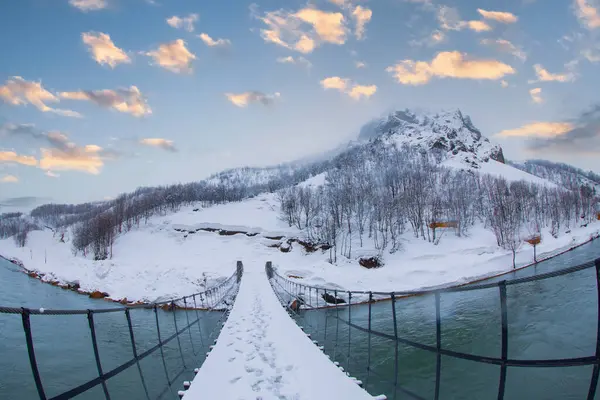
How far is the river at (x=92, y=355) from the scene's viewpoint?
12.4m

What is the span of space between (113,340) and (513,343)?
68.7 feet

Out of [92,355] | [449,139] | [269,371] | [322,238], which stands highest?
[449,139]

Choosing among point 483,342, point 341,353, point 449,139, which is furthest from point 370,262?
point 449,139

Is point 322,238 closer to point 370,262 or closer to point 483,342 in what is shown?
point 370,262

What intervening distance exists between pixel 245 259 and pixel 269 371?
4776cm

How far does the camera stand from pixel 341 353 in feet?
37.7

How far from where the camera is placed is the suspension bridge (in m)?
3.44

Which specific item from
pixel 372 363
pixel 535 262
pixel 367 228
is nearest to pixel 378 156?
pixel 367 228

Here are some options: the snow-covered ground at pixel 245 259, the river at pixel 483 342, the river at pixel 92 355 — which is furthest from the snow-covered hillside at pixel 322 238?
the river at pixel 483 342

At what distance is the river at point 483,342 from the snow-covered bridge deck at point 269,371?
1209 millimetres

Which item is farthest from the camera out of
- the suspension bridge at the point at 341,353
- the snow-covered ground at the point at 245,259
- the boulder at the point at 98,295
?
the snow-covered ground at the point at 245,259

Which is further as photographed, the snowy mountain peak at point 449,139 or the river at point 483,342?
the snowy mountain peak at point 449,139

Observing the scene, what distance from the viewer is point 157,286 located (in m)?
30.0

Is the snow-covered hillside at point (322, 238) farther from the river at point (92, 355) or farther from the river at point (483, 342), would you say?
the river at point (483, 342)
